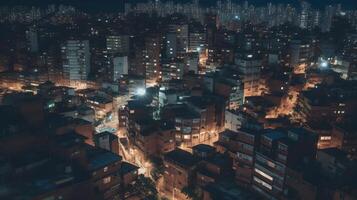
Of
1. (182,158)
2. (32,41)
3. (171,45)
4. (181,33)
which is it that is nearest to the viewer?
(182,158)

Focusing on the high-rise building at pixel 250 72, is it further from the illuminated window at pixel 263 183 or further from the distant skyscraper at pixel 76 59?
the distant skyscraper at pixel 76 59

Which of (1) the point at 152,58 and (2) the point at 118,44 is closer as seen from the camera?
(1) the point at 152,58

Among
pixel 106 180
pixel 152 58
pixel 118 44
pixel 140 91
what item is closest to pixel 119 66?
pixel 152 58

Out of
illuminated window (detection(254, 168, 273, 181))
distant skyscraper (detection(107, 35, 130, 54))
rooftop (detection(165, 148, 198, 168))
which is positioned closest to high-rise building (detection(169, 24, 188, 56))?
distant skyscraper (detection(107, 35, 130, 54))

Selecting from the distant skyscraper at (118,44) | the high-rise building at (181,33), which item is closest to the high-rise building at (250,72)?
the high-rise building at (181,33)

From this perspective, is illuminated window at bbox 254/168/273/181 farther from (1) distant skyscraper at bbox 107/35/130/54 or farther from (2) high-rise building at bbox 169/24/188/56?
(2) high-rise building at bbox 169/24/188/56

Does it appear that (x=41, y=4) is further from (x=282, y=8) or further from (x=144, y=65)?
(x=144, y=65)

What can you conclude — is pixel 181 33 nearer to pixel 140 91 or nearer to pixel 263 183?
pixel 140 91

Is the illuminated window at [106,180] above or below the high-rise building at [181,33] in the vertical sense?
below

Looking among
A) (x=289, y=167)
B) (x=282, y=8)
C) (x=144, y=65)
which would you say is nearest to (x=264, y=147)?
(x=289, y=167)
